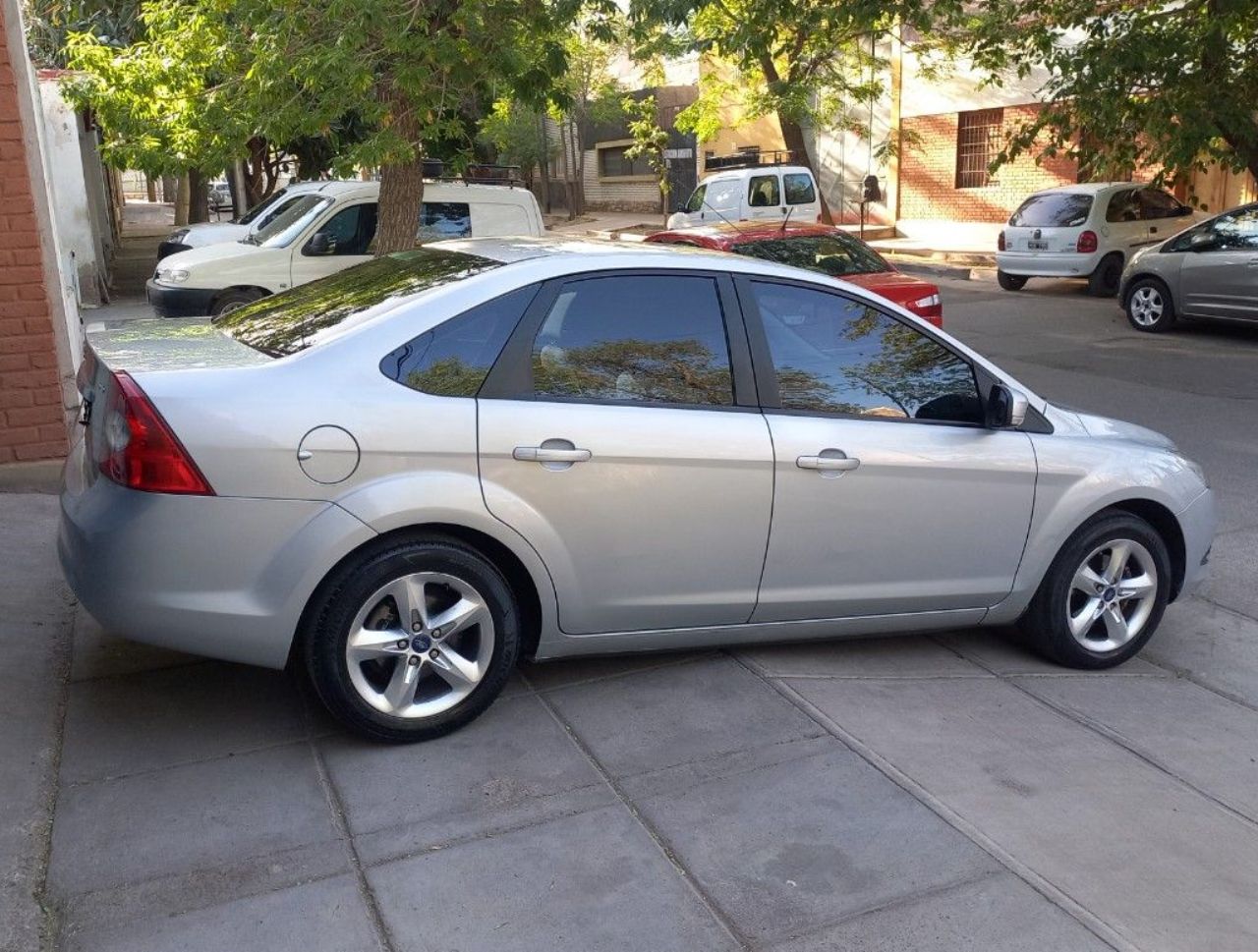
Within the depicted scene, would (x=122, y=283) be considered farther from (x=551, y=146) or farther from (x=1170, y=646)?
(x=551, y=146)

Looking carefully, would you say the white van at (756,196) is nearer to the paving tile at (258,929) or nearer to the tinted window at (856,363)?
the tinted window at (856,363)

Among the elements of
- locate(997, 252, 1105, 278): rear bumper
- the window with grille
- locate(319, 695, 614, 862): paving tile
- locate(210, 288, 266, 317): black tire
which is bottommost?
locate(319, 695, 614, 862): paving tile

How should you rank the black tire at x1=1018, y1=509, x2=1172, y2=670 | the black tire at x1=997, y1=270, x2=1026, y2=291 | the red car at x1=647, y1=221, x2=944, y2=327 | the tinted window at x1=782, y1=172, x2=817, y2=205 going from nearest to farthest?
the black tire at x1=1018, y1=509, x2=1172, y2=670
the red car at x1=647, y1=221, x2=944, y2=327
the black tire at x1=997, y1=270, x2=1026, y2=291
the tinted window at x1=782, y1=172, x2=817, y2=205

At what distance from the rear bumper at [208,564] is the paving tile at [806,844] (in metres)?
1.25

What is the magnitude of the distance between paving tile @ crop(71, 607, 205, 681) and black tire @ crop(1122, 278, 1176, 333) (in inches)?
511

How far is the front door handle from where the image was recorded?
4.42m

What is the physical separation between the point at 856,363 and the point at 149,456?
8.29 ft

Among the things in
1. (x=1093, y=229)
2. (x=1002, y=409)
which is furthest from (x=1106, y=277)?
(x=1002, y=409)

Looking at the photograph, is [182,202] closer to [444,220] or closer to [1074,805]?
[444,220]

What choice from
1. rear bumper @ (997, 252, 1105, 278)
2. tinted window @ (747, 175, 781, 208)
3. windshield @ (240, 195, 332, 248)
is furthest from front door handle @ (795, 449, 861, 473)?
tinted window @ (747, 175, 781, 208)

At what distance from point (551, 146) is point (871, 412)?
38861 mm

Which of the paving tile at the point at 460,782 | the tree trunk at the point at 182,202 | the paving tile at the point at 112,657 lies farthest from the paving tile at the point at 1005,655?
the tree trunk at the point at 182,202

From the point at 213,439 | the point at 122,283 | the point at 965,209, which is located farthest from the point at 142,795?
the point at 965,209

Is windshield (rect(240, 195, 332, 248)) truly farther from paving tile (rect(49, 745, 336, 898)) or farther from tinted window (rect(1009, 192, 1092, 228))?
paving tile (rect(49, 745, 336, 898))
